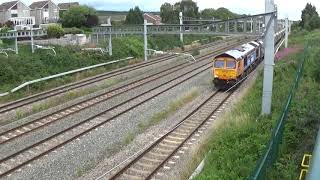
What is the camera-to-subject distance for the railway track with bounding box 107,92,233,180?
14.6 meters

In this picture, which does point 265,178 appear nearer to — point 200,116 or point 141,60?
point 200,116

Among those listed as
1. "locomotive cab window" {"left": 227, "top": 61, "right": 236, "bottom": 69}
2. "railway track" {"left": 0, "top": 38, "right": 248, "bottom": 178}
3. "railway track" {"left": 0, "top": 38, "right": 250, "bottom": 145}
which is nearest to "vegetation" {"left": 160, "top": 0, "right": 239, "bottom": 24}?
"railway track" {"left": 0, "top": 38, "right": 250, "bottom": 145}

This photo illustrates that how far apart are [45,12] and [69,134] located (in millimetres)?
81378

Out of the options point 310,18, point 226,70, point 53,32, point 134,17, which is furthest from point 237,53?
point 310,18

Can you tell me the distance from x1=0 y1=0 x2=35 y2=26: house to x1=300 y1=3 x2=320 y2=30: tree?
195 feet

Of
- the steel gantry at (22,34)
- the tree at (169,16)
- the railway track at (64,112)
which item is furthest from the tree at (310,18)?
the railway track at (64,112)

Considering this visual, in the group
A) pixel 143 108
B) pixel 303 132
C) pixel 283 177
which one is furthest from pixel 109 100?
pixel 283 177

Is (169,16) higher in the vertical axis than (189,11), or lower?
lower

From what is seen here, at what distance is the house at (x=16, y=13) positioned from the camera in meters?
87.8

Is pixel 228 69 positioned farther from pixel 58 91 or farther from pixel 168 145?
pixel 168 145

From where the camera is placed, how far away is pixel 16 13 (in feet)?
294

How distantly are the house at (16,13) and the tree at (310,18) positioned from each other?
59475 mm

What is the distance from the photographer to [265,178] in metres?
11.0

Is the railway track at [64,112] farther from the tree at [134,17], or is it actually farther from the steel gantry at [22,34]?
the tree at [134,17]
